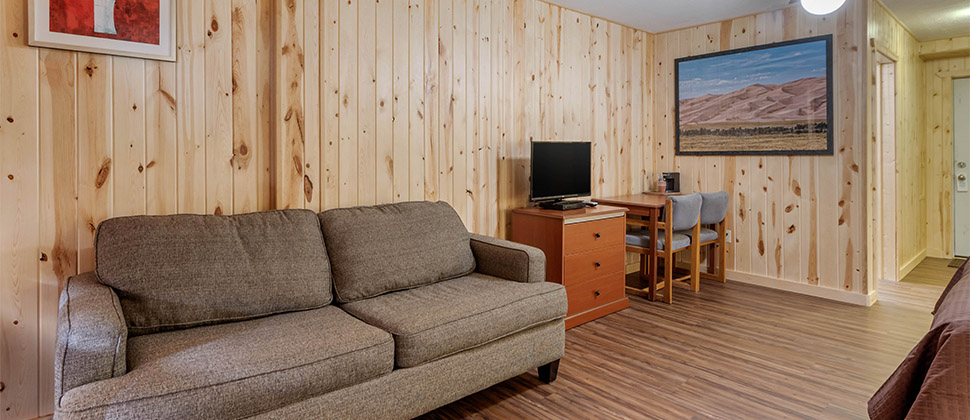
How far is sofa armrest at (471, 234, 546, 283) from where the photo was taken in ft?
8.36

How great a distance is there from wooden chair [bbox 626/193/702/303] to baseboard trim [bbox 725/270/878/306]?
0.60 metres

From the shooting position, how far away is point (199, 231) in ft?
6.73

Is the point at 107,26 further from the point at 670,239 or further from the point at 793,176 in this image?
the point at 793,176

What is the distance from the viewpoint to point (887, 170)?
178 inches

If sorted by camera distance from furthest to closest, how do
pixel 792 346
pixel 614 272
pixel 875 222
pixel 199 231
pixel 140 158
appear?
pixel 875 222, pixel 614 272, pixel 792 346, pixel 140 158, pixel 199 231

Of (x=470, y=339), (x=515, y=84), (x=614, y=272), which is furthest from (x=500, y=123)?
(x=470, y=339)

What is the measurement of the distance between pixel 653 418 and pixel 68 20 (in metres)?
2.77

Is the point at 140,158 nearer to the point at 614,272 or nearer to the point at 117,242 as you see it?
the point at 117,242

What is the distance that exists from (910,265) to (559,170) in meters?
3.79

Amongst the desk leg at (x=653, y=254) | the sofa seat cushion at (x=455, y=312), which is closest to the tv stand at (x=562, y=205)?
the desk leg at (x=653, y=254)

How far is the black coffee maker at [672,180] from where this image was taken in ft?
15.4

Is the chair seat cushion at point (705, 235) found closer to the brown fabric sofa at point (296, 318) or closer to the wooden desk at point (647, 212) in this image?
the wooden desk at point (647, 212)

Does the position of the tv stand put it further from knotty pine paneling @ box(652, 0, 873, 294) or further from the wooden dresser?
knotty pine paneling @ box(652, 0, 873, 294)

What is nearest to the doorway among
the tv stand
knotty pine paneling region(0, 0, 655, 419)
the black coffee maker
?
the black coffee maker
